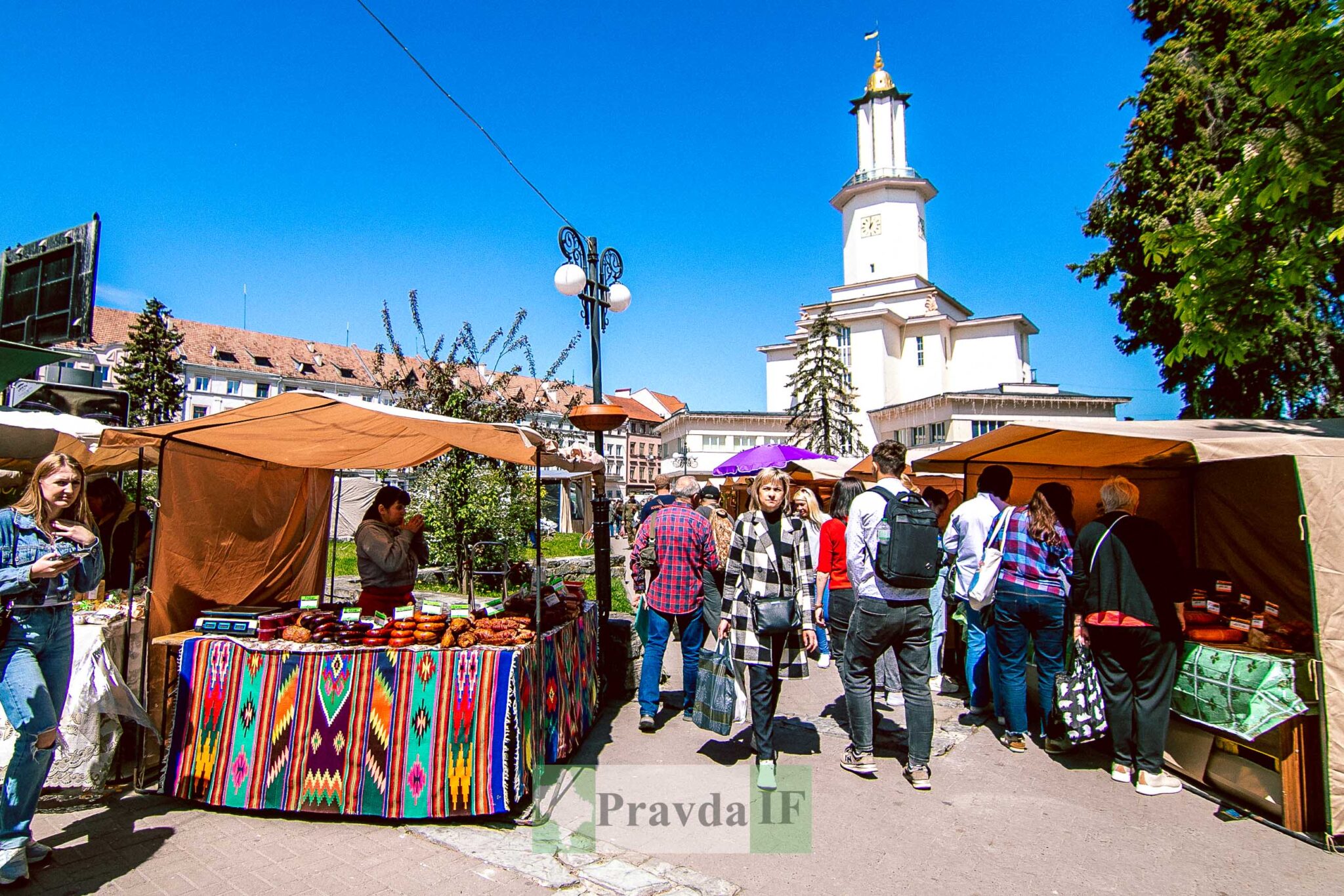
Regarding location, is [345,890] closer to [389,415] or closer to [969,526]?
[389,415]

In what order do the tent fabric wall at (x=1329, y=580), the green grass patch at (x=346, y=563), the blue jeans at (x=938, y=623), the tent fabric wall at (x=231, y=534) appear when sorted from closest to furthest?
the tent fabric wall at (x=1329, y=580), the tent fabric wall at (x=231, y=534), the blue jeans at (x=938, y=623), the green grass patch at (x=346, y=563)

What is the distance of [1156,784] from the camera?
4789 mm

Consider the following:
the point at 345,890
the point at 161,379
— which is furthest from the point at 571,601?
the point at 161,379

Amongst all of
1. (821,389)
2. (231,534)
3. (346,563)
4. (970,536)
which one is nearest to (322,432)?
(231,534)

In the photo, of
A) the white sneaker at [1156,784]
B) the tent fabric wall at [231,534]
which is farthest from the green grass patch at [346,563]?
the white sneaker at [1156,784]

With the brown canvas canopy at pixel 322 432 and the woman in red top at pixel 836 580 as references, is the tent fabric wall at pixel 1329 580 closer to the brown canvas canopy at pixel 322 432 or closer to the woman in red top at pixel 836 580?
the woman in red top at pixel 836 580

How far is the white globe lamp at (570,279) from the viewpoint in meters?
7.96

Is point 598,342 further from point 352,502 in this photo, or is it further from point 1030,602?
point 352,502

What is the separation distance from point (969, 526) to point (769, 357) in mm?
58415

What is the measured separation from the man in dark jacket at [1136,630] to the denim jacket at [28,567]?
19.4 feet

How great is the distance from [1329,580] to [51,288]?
1028 cm

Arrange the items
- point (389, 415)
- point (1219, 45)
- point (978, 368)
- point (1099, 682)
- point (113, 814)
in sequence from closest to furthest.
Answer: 1. point (113, 814)
2. point (389, 415)
3. point (1099, 682)
4. point (1219, 45)
5. point (978, 368)

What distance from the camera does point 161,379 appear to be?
119ft

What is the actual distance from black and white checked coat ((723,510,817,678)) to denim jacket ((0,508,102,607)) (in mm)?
3526
